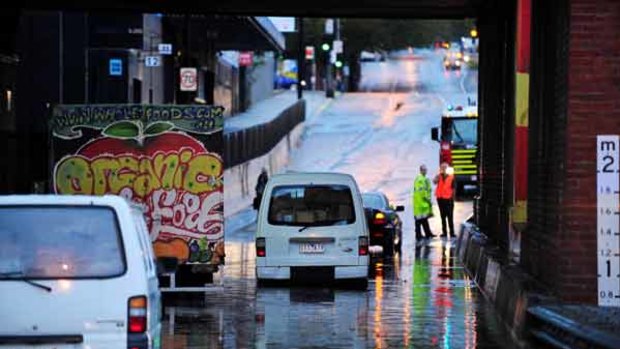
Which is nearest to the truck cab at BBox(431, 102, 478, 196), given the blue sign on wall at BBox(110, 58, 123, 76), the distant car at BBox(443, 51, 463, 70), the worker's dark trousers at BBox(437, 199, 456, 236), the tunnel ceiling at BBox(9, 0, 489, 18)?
the worker's dark trousers at BBox(437, 199, 456, 236)

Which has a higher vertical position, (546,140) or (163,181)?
(546,140)

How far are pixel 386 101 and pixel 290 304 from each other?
63728mm

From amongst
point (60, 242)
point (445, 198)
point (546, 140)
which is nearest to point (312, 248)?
point (546, 140)

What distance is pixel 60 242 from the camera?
8.96 meters

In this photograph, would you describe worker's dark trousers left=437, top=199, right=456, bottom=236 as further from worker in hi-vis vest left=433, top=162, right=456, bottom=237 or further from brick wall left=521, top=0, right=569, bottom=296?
brick wall left=521, top=0, right=569, bottom=296

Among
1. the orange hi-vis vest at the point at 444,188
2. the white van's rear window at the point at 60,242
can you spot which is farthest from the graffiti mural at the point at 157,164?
the orange hi-vis vest at the point at 444,188

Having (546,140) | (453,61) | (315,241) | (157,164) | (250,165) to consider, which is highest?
(453,61)

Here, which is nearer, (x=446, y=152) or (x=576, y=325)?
(x=576, y=325)

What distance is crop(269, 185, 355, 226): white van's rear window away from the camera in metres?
19.4


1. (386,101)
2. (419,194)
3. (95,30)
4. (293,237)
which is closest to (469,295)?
(293,237)

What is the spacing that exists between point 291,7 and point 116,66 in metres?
11.3

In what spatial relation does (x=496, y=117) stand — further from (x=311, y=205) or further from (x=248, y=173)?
(x=248, y=173)

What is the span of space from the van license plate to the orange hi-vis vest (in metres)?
12.4

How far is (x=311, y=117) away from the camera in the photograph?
71.2m
